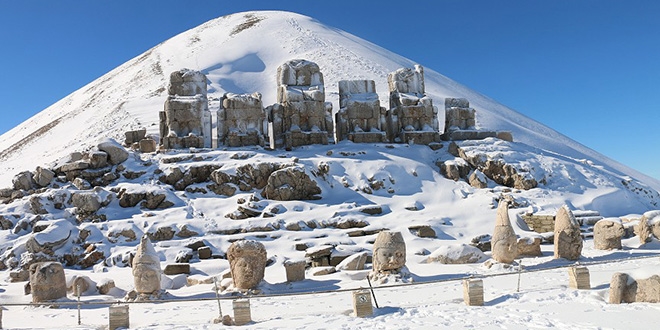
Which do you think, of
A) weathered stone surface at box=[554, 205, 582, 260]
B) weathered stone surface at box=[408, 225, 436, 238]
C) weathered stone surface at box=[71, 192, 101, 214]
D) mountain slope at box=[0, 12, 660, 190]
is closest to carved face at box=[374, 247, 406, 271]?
weathered stone surface at box=[554, 205, 582, 260]

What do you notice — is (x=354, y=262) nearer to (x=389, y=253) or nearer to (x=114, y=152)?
(x=389, y=253)

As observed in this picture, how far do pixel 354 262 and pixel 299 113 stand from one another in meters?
12.0

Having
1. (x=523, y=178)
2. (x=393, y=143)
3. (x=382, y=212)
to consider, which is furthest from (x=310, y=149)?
(x=523, y=178)

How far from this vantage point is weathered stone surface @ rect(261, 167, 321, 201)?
20.0 metres

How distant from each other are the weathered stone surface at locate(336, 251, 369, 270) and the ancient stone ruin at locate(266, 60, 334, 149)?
10.4m

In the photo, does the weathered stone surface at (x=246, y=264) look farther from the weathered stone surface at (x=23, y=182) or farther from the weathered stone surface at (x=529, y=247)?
the weathered stone surface at (x=23, y=182)

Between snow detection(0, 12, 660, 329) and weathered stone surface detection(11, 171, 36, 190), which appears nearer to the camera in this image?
snow detection(0, 12, 660, 329)

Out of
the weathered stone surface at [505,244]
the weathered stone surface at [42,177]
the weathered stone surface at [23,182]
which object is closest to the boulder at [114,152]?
the weathered stone surface at [42,177]

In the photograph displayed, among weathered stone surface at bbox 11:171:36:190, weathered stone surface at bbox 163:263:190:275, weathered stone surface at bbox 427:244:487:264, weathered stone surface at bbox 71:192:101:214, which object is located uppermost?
weathered stone surface at bbox 11:171:36:190

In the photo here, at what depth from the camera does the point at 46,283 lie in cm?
1166

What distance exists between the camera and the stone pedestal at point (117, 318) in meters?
9.16

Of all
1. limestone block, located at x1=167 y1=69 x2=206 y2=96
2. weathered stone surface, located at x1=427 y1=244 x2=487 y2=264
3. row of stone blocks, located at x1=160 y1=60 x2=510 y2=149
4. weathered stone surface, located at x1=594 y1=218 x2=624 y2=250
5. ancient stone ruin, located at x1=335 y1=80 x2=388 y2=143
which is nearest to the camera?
weathered stone surface, located at x1=427 y1=244 x2=487 y2=264

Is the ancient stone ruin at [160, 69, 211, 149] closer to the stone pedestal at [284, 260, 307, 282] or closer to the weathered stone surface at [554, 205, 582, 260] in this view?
the stone pedestal at [284, 260, 307, 282]

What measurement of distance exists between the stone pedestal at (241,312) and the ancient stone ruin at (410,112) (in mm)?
17225
